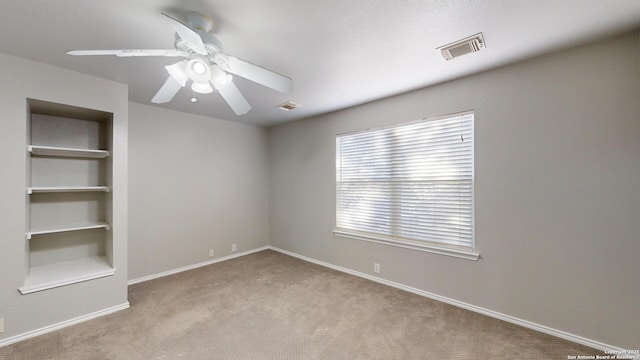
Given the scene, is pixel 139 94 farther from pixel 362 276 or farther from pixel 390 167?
pixel 362 276

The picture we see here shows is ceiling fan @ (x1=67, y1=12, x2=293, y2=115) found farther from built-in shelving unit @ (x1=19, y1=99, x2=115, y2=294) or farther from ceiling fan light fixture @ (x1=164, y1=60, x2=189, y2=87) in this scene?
built-in shelving unit @ (x1=19, y1=99, x2=115, y2=294)

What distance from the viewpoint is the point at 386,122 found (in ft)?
10.9

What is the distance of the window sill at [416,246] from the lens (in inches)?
105

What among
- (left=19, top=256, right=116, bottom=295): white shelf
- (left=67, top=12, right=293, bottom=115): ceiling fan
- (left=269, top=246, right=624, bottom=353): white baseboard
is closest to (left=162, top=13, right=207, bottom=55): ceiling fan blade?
(left=67, top=12, right=293, bottom=115): ceiling fan

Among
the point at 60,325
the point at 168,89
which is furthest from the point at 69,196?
the point at 168,89

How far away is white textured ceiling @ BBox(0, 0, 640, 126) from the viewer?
1583mm

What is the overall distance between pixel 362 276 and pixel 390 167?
1550 millimetres

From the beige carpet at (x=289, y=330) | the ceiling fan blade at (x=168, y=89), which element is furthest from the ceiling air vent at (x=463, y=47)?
the beige carpet at (x=289, y=330)

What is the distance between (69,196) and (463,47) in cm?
422

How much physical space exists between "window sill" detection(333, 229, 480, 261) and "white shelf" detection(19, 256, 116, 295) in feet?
9.17

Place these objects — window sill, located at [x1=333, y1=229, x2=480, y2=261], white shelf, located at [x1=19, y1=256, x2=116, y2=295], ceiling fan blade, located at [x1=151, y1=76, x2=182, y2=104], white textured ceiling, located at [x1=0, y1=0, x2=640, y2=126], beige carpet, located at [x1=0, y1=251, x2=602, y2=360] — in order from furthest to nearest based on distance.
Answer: window sill, located at [x1=333, y1=229, x2=480, y2=261] → white shelf, located at [x1=19, y1=256, x2=116, y2=295] → beige carpet, located at [x1=0, y1=251, x2=602, y2=360] → ceiling fan blade, located at [x1=151, y1=76, x2=182, y2=104] → white textured ceiling, located at [x1=0, y1=0, x2=640, y2=126]

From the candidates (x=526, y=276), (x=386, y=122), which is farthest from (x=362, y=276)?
(x=386, y=122)

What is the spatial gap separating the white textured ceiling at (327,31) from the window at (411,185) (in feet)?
2.35

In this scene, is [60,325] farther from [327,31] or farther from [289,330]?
[327,31]
